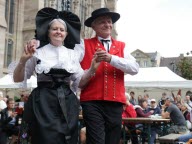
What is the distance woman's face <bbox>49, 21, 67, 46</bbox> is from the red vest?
0.44 meters

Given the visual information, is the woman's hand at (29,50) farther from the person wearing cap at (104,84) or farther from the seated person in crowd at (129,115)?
the seated person in crowd at (129,115)

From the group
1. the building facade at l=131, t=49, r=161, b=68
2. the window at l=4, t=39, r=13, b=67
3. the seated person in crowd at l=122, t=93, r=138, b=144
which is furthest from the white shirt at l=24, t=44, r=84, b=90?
the building facade at l=131, t=49, r=161, b=68

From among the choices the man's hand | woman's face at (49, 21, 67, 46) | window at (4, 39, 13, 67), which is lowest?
the man's hand

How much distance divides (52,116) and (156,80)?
12.0 m

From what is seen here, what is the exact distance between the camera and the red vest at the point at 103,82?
345 centimetres

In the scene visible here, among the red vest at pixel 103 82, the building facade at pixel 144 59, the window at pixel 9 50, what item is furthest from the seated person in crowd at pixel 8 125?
the building facade at pixel 144 59

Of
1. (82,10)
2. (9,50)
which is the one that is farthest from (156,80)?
(82,10)

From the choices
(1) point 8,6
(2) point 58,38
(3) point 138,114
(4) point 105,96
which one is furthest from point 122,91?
(1) point 8,6

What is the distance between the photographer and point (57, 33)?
10.7 ft

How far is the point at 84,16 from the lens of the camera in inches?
1259

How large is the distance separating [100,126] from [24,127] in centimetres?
75

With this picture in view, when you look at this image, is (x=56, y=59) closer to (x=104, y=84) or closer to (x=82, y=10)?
(x=104, y=84)

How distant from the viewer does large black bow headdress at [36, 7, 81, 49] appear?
10.8 feet

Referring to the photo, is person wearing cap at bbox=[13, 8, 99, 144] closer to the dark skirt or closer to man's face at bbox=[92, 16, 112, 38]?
the dark skirt
